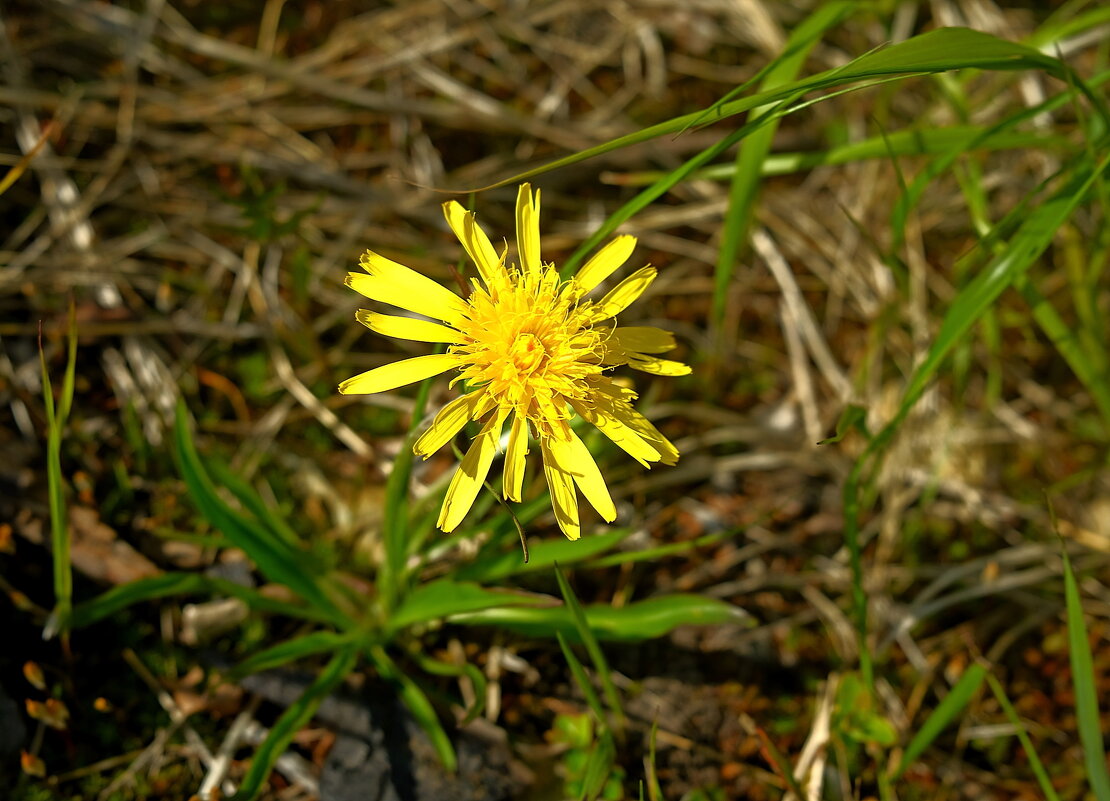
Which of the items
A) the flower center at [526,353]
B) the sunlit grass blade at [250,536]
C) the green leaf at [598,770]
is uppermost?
the flower center at [526,353]

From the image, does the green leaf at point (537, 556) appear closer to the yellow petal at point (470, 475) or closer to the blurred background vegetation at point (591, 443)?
the blurred background vegetation at point (591, 443)

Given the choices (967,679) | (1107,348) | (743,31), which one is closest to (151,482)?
(967,679)

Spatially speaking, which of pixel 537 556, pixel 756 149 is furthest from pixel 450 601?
pixel 756 149

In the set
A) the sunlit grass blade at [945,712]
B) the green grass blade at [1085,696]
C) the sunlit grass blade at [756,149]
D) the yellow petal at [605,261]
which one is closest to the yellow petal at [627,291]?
the yellow petal at [605,261]

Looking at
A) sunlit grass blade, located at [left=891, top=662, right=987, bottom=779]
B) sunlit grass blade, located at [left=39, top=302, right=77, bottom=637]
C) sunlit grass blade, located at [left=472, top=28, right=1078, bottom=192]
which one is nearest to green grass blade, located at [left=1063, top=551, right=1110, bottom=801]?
sunlit grass blade, located at [left=891, top=662, right=987, bottom=779]

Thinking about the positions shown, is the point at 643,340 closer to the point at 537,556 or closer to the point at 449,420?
the point at 449,420

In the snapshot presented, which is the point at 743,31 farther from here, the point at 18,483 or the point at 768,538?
the point at 18,483

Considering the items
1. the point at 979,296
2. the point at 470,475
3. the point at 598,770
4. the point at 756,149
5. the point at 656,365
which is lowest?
the point at 598,770
